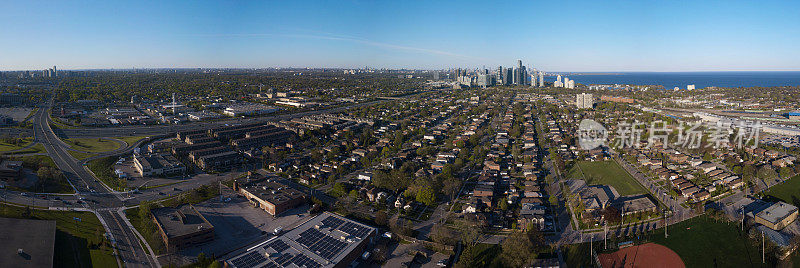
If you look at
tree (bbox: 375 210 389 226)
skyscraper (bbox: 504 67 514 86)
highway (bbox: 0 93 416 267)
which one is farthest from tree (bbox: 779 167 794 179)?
skyscraper (bbox: 504 67 514 86)

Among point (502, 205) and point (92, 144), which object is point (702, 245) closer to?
point (502, 205)

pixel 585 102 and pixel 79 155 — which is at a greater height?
pixel 585 102

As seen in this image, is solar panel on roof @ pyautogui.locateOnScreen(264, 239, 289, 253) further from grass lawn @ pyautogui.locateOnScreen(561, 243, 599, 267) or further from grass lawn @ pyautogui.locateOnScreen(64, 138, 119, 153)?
grass lawn @ pyautogui.locateOnScreen(64, 138, 119, 153)

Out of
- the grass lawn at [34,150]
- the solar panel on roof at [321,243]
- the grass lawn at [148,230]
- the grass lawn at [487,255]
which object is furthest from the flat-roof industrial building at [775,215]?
the grass lawn at [34,150]

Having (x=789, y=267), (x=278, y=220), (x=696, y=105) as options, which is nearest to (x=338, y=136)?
(x=278, y=220)

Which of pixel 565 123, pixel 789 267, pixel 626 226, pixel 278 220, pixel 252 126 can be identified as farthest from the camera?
pixel 565 123

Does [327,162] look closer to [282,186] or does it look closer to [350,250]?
[282,186]

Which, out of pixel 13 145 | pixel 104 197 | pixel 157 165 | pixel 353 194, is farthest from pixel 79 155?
pixel 353 194
